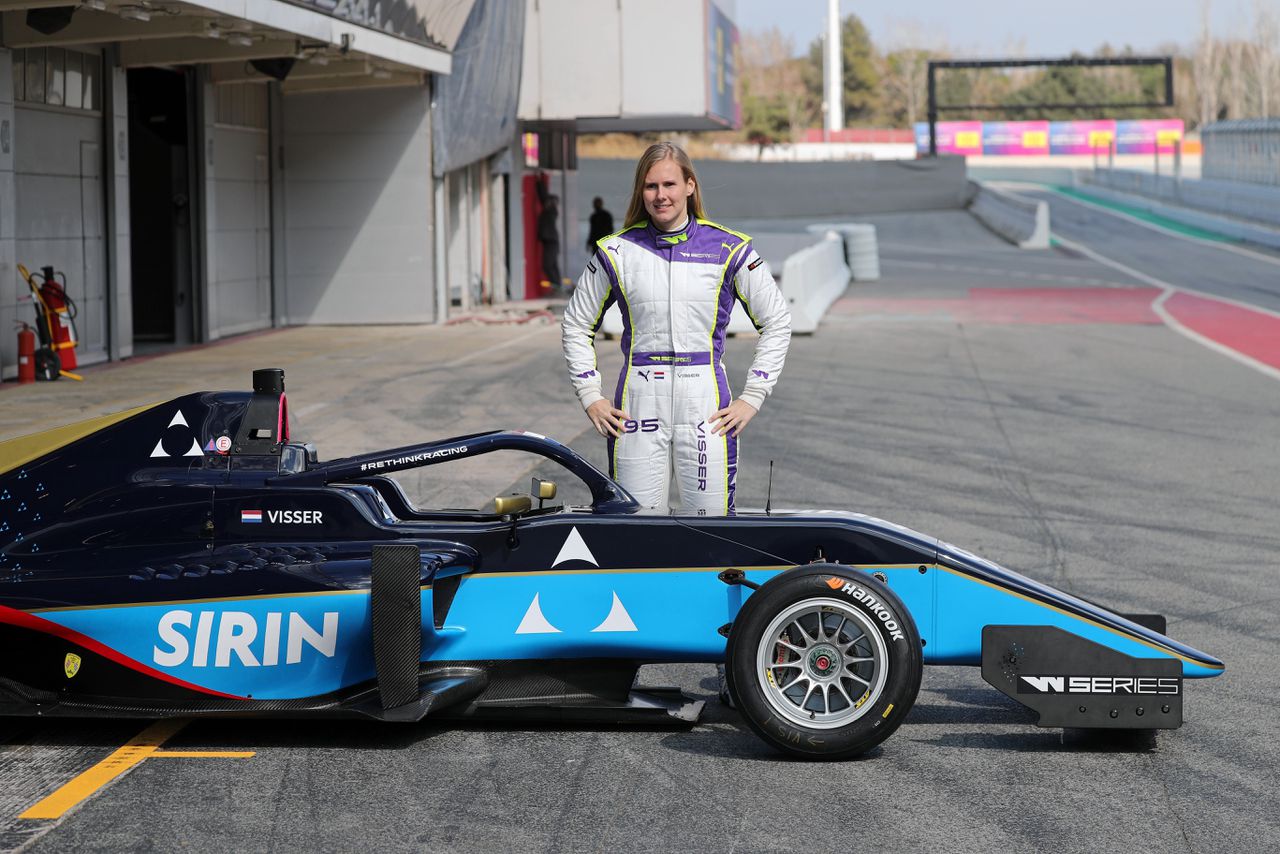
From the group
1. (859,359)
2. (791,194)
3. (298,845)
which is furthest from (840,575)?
(791,194)

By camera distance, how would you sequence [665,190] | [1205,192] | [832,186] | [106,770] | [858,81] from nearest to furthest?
1. [106,770]
2. [665,190]
3. [1205,192]
4. [832,186]
5. [858,81]

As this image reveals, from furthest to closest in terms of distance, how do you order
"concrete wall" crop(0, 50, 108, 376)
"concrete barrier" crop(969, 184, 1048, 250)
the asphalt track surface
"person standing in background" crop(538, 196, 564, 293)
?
"concrete barrier" crop(969, 184, 1048, 250), "person standing in background" crop(538, 196, 564, 293), "concrete wall" crop(0, 50, 108, 376), the asphalt track surface

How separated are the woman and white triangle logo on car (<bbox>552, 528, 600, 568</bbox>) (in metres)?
0.52

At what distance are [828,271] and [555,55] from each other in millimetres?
5944

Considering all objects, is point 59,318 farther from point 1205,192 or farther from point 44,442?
point 1205,192

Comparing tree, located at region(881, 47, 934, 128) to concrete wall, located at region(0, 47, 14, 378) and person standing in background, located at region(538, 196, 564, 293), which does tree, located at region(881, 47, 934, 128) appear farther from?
concrete wall, located at region(0, 47, 14, 378)

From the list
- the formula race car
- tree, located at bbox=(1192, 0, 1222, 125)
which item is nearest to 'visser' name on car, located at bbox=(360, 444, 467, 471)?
the formula race car

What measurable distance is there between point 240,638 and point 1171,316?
21.9 metres

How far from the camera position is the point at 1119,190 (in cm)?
7450

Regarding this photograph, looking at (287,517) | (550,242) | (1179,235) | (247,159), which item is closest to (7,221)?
(247,159)

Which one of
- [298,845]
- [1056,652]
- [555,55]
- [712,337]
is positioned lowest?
[298,845]

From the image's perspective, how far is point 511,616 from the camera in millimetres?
5070

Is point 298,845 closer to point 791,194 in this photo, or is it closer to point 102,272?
point 102,272

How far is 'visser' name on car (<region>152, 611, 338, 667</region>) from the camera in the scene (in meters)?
4.99
